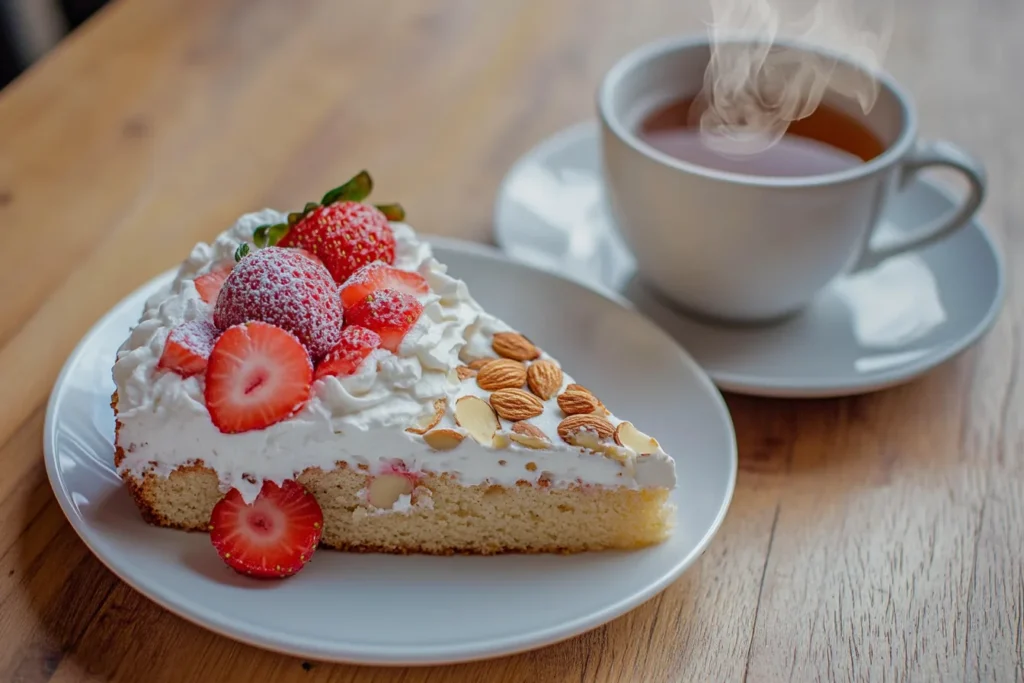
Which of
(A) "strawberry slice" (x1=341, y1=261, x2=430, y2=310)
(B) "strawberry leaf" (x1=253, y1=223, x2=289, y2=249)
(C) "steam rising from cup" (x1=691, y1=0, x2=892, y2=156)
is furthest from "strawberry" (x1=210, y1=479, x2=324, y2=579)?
(C) "steam rising from cup" (x1=691, y1=0, x2=892, y2=156)

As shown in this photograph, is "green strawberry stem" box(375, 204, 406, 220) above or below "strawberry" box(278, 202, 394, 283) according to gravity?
below

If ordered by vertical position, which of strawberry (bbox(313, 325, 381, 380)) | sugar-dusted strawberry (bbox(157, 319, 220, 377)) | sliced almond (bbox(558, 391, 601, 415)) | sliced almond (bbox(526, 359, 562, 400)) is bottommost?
sliced almond (bbox(558, 391, 601, 415))

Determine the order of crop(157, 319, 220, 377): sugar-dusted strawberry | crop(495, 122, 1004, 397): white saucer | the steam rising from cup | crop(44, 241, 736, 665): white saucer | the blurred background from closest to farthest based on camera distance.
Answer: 1. crop(44, 241, 736, 665): white saucer
2. crop(157, 319, 220, 377): sugar-dusted strawberry
3. crop(495, 122, 1004, 397): white saucer
4. the steam rising from cup
5. the blurred background

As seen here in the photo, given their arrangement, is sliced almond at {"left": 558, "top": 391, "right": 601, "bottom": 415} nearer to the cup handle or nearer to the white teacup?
the white teacup

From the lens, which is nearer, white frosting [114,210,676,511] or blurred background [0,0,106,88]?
white frosting [114,210,676,511]

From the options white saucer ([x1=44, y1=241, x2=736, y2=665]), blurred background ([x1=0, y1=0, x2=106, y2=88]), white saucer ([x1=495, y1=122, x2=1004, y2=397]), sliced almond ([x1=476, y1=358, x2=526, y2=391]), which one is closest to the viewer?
white saucer ([x1=44, y1=241, x2=736, y2=665])

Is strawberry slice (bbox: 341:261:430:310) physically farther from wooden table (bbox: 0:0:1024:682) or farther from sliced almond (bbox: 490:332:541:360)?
wooden table (bbox: 0:0:1024:682)

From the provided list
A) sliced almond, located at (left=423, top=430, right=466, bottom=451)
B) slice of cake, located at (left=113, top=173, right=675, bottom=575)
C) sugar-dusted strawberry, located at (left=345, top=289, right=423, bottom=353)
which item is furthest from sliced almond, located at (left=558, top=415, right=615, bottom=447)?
sugar-dusted strawberry, located at (left=345, top=289, right=423, bottom=353)
